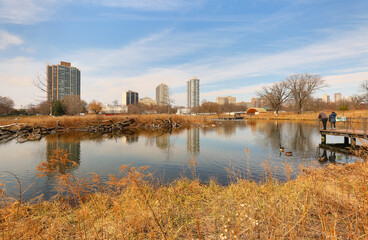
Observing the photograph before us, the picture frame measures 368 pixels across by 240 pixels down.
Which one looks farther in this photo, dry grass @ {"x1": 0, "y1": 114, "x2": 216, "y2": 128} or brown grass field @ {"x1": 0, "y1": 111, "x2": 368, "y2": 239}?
dry grass @ {"x1": 0, "y1": 114, "x2": 216, "y2": 128}

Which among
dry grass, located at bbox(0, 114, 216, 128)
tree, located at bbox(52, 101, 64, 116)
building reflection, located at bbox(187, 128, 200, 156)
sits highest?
tree, located at bbox(52, 101, 64, 116)

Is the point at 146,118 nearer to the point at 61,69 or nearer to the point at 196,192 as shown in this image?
the point at 196,192

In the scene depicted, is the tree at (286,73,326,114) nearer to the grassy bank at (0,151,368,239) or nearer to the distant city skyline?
the grassy bank at (0,151,368,239)

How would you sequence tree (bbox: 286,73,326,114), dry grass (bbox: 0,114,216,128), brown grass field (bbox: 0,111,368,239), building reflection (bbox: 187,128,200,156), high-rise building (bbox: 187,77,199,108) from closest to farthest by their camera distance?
brown grass field (bbox: 0,111,368,239) < building reflection (bbox: 187,128,200,156) < dry grass (bbox: 0,114,216,128) < tree (bbox: 286,73,326,114) < high-rise building (bbox: 187,77,199,108)

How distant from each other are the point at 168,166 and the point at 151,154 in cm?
299

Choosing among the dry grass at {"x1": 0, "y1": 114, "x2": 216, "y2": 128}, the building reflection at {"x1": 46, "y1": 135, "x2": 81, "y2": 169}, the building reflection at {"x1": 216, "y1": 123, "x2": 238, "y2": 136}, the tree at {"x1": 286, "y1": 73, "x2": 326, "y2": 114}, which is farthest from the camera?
the tree at {"x1": 286, "y1": 73, "x2": 326, "y2": 114}

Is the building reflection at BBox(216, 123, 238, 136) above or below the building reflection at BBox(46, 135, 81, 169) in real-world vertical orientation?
above

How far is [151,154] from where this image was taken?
40.4 ft

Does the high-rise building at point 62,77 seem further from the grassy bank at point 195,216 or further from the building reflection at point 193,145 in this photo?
the grassy bank at point 195,216

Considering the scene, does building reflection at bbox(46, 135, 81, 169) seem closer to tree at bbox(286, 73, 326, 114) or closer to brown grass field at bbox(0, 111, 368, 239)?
brown grass field at bbox(0, 111, 368, 239)

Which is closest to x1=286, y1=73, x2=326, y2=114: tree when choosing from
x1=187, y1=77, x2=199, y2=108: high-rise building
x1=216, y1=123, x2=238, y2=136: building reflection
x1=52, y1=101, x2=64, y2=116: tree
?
x1=216, y1=123, x2=238, y2=136: building reflection

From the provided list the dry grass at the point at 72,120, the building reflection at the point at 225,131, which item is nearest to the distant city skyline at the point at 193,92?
the dry grass at the point at 72,120

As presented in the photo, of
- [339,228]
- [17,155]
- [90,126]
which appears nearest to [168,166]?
[339,228]

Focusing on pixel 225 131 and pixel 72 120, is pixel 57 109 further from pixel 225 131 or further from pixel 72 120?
pixel 225 131
